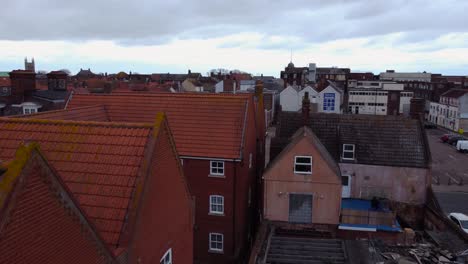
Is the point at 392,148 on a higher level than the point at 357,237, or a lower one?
higher

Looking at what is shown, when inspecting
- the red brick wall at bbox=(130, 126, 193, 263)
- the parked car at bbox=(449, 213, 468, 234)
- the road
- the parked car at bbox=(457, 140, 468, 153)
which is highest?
the red brick wall at bbox=(130, 126, 193, 263)

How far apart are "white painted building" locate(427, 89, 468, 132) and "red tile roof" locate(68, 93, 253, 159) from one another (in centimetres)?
6908

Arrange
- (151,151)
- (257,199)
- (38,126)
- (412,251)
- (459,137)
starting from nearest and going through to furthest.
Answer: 1. (151,151)
2. (38,126)
3. (412,251)
4. (257,199)
5. (459,137)

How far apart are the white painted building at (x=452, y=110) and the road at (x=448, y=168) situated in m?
13.7

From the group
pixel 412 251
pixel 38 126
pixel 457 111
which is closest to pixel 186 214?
pixel 38 126

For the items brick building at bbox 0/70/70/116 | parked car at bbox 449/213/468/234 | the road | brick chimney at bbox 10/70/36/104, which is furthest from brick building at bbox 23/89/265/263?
the road

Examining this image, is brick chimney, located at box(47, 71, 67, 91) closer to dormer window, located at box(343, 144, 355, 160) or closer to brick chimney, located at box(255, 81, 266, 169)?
brick chimney, located at box(255, 81, 266, 169)

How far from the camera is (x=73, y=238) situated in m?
9.30

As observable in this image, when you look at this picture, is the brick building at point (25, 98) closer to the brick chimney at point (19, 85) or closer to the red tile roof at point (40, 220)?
the brick chimney at point (19, 85)

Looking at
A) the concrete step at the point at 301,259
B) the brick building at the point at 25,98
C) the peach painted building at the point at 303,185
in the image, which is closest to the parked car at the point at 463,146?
the peach painted building at the point at 303,185

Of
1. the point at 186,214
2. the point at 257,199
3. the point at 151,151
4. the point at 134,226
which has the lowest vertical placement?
the point at 257,199

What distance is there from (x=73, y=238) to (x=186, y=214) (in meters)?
7.13

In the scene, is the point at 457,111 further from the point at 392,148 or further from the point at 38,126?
the point at 38,126

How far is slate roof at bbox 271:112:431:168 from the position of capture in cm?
2656
